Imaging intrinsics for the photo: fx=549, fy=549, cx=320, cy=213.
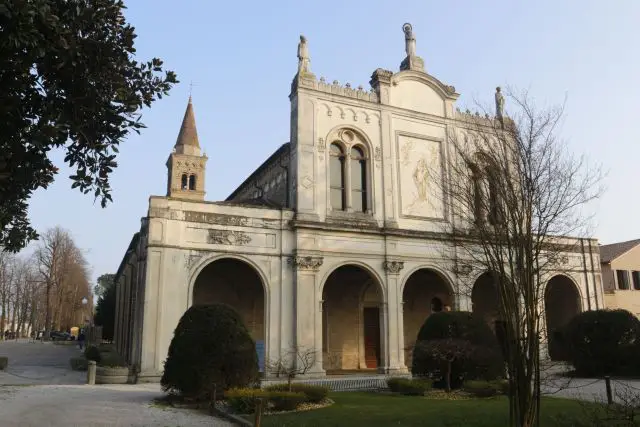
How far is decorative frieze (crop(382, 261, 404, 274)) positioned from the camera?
24469 mm

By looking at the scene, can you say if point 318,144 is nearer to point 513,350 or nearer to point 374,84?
point 374,84

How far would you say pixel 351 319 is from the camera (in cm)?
2708

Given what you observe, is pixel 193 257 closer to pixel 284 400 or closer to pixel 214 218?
pixel 214 218

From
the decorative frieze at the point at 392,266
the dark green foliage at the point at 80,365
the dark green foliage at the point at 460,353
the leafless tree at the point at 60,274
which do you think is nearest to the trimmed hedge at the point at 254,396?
the dark green foliage at the point at 460,353

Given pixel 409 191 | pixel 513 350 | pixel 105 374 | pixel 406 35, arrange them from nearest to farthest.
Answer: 1. pixel 513 350
2. pixel 105 374
3. pixel 409 191
4. pixel 406 35

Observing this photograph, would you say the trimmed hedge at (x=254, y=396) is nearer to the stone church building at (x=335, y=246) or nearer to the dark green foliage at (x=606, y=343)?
the stone church building at (x=335, y=246)

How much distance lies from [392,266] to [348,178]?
4.49 meters

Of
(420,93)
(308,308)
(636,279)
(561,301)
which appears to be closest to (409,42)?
(420,93)

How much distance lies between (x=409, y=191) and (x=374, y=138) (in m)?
3.05

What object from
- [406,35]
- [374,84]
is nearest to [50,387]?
[374,84]

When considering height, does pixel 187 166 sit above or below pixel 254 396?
above

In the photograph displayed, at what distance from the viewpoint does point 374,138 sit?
26.1 metres

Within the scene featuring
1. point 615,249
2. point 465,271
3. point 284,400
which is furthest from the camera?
point 615,249

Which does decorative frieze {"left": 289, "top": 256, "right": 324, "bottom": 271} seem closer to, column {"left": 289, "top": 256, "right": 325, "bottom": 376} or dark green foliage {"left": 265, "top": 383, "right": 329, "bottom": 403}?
column {"left": 289, "top": 256, "right": 325, "bottom": 376}
